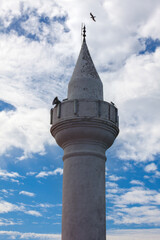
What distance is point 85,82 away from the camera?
1842 centimetres

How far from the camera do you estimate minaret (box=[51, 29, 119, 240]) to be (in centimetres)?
1576

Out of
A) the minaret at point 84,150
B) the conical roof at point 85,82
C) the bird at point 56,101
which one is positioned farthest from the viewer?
the conical roof at point 85,82

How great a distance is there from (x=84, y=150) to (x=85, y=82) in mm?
3886

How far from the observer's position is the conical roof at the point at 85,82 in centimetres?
1822

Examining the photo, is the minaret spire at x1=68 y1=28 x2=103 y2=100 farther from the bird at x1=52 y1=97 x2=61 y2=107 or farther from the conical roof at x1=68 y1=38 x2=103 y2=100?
the bird at x1=52 y1=97 x2=61 y2=107

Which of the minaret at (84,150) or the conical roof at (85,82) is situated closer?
the minaret at (84,150)

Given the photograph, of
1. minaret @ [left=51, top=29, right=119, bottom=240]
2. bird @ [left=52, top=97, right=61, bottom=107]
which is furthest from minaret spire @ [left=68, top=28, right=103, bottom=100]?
bird @ [left=52, top=97, right=61, bottom=107]

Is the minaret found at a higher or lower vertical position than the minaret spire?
lower

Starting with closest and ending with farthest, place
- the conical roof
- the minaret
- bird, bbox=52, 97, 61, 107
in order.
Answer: the minaret < bird, bbox=52, 97, 61, 107 < the conical roof

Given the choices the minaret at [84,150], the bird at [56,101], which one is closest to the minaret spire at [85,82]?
the minaret at [84,150]

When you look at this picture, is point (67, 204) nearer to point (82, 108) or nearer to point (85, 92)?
point (82, 108)

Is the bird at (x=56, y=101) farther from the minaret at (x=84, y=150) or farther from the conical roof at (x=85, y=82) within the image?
the conical roof at (x=85, y=82)

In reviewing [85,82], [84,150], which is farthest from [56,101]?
[84,150]

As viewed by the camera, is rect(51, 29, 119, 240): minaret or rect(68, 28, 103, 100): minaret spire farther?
rect(68, 28, 103, 100): minaret spire
